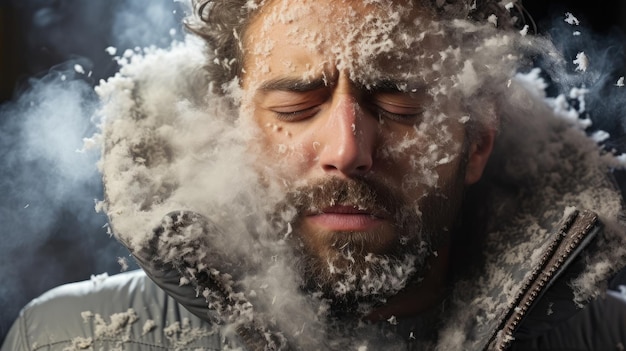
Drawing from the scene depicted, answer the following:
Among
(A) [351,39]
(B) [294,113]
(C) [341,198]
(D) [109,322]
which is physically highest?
(A) [351,39]

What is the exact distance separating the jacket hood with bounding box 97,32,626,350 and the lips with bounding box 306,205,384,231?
76mm

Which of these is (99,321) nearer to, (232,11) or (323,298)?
(323,298)

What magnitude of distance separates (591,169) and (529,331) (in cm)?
37

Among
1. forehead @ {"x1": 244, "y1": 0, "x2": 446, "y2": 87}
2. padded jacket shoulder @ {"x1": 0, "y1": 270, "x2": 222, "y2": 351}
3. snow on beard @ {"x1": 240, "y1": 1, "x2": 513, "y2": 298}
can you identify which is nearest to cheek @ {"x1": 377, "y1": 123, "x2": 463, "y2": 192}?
snow on beard @ {"x1": 240, "y1": 1, "x2": 513, "y2": 298}

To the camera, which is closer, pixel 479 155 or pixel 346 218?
pixel 346 218

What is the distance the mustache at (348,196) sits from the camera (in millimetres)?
1288

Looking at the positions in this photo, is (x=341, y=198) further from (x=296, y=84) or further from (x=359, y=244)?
(x=296, y=84)

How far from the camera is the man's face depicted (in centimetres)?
129

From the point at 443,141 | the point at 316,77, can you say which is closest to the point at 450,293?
the point at 443,141

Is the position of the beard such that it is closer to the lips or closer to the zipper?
the lips

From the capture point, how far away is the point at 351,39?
1.30 meters

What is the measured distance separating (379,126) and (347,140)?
95mm

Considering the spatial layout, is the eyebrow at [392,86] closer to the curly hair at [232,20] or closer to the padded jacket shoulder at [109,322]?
the curly hair at [232,20]

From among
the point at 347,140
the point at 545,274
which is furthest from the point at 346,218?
the point at 545,274
